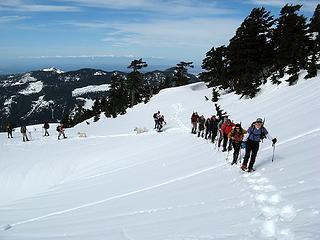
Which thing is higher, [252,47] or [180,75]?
[252,47]

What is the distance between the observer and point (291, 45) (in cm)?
3478

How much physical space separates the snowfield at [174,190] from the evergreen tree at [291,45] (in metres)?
6.12

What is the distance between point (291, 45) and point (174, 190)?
27.6 m

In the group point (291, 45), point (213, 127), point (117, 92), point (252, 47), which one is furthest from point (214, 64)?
point (213, 127)

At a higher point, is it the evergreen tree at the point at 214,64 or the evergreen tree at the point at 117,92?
the evergreen tree at the point at 214,64

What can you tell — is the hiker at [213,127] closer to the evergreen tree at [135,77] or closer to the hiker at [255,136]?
the hiker at [255,136]

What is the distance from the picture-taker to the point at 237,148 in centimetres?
1373

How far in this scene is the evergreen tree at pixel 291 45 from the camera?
1264 inches

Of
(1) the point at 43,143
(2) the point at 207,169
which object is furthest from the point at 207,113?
(2) the point at 207,169

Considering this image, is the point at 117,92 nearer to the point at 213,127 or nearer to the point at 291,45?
the point at 291,45

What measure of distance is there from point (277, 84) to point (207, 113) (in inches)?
304

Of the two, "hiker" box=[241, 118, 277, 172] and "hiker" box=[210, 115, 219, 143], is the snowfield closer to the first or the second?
"hiker" box=[241, 118, 277, 172]

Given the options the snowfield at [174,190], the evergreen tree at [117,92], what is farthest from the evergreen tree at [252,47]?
the evergreen tree at [117,92]

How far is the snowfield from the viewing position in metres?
7.64
